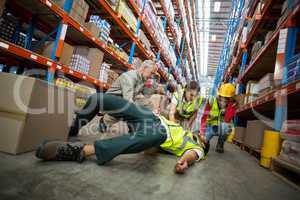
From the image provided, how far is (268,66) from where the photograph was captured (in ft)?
13.0

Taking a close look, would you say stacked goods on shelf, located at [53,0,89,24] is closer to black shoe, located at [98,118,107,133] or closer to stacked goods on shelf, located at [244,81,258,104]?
black shoe, located at [98,118,107,133]

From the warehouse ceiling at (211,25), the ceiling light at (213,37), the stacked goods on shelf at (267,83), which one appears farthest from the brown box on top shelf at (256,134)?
the ceiling light at (213,37)

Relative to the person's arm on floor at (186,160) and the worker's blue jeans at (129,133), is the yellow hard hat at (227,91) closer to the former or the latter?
the person's arm on floor at (186,160)

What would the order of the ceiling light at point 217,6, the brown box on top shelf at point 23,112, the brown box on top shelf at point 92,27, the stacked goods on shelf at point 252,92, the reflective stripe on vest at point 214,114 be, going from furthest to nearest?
the ceiling light at point 217,6
the stacked goods on shelf at point 252,92
the reflective stripe on vest at point 214,114
the brown box on top shelf at point 92,27
the brown box on top shelf at point 23,112

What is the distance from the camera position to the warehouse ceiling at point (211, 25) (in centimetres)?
1217

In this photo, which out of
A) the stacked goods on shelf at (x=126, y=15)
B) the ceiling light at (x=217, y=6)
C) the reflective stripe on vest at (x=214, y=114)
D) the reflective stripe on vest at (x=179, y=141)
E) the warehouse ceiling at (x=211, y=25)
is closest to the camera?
the reflective stripe on vest at (x=179, y=141)

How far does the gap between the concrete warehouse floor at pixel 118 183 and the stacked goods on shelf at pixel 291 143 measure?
0.85 feet

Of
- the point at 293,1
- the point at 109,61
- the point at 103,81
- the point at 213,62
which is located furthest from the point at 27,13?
the point at 213,62

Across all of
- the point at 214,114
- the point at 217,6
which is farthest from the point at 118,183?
the point at 217,6

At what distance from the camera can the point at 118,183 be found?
1.08 m

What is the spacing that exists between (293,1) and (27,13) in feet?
13.0

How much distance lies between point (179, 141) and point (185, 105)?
1550 mm

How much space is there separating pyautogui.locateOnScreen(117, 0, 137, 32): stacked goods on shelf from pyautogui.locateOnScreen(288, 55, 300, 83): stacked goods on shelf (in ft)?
10.5

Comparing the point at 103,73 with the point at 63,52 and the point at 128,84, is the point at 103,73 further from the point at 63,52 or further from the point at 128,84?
the point at 128,84
